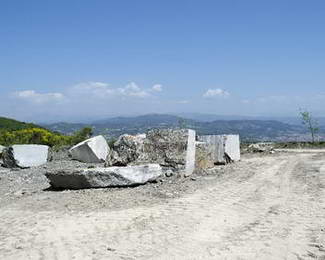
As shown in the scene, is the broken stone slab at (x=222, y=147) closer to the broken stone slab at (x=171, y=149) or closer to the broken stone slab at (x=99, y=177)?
the broken stone slab at (x=171, y=149)

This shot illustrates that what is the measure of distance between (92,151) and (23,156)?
2.78 meters

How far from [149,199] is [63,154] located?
1181 cm

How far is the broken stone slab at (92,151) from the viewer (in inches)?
710

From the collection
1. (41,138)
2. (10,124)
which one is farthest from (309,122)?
(10,124)

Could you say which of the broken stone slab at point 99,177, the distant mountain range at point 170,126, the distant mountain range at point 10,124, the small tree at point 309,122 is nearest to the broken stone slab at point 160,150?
the broken stone slab at point 99,177

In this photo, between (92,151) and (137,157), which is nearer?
(137,157)

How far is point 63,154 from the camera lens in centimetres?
2097

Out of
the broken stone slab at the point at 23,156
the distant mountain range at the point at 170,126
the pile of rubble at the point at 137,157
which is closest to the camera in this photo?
the pile of rubble at the point at 137,157

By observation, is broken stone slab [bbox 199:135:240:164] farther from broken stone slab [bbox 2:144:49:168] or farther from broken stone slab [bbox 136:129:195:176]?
broken stone slab [bbox 2:144:49:168]

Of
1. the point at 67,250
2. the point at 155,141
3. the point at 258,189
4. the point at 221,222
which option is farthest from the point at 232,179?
the point at 67,250

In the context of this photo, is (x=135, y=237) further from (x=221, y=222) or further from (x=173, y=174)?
(x=173, y=174)

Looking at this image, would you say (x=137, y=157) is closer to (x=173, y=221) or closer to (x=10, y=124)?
(x=173, y=221)

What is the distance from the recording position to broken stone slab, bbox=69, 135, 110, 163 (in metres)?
18.0

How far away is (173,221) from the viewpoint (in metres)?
8.06
